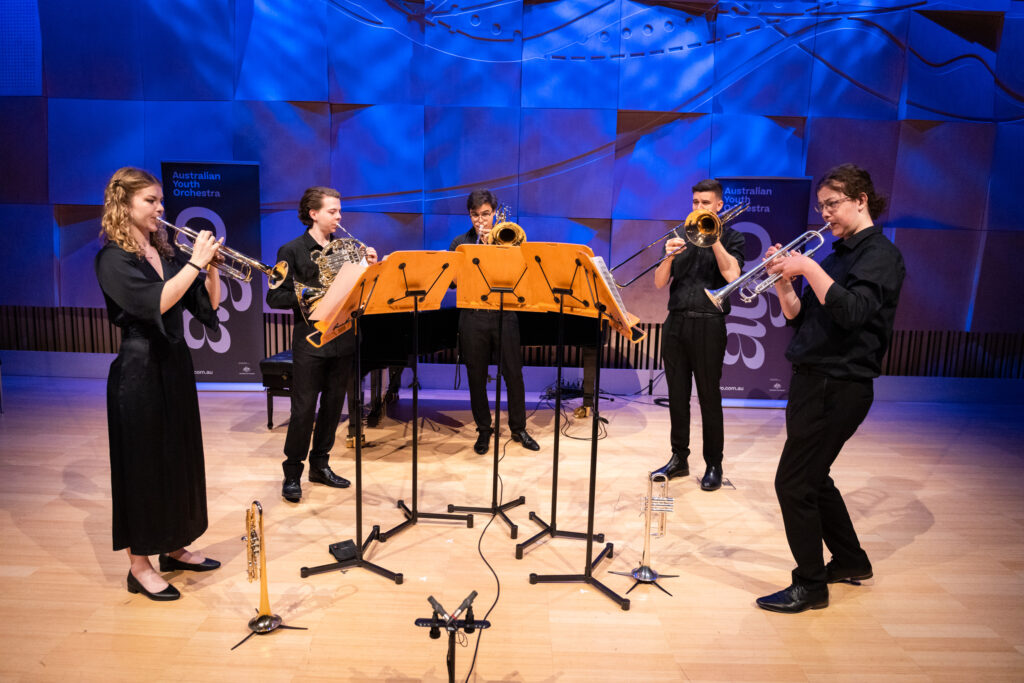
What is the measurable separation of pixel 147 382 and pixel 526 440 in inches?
111

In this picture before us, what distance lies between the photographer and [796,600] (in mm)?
2842

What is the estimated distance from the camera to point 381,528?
354cm

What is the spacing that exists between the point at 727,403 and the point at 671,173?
2.26 meters

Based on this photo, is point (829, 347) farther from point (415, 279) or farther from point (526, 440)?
point (526, 440)

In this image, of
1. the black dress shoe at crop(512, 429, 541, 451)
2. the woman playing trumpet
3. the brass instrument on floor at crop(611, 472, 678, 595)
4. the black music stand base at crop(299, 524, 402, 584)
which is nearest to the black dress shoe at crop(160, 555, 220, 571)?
the woman playing trumpet

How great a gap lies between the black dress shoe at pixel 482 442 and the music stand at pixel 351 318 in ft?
5.31

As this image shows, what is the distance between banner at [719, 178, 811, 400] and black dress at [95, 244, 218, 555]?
465 cm

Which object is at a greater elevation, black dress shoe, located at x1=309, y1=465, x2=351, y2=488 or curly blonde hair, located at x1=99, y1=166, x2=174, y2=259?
curly blonde hair, located at x1=99, y1=166, x2=174, y2=259

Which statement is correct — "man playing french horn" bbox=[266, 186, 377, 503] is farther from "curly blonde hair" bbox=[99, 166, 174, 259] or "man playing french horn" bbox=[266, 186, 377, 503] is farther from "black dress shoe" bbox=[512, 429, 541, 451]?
"black dress shoe" bbox=[512, 429, 541, 451]

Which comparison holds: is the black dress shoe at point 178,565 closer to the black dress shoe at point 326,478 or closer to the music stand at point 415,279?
the music stand at point 415,279

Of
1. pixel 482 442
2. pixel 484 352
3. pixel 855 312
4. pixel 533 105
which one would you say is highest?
pixel 533 105

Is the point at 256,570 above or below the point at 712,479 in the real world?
above

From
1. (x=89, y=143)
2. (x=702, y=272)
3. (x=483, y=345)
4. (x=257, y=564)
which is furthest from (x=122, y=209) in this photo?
(x=89, y=143)

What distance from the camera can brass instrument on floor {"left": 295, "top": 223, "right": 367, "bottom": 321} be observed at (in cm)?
357
